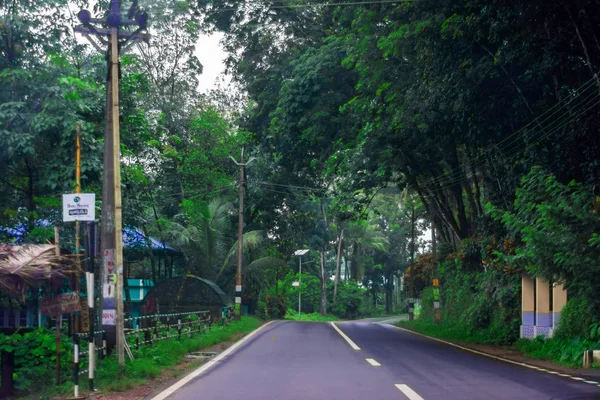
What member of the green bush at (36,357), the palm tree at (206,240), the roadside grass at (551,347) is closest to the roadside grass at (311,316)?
the palm tree at (206,240)

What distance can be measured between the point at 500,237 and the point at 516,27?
10027 millimetres

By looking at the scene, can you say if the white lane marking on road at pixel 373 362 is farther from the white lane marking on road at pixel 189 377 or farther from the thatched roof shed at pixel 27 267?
the thatched roof shed at pixel 27 267

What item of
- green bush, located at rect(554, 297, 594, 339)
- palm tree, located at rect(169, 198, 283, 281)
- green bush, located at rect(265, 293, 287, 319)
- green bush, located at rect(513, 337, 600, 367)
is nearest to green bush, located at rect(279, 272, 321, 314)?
green bush, located at rect(265, 293, 287, 319)

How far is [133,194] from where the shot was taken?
2381 centimetres

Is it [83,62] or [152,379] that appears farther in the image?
[83,62]

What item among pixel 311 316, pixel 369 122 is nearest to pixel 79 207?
pixel 369 122

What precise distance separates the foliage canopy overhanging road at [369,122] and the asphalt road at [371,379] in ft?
11.0

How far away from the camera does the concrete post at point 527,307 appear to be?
2214cm

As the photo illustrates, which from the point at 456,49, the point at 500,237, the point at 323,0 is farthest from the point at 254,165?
the point at 456,49

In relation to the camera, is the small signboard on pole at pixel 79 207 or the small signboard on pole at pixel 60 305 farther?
the small signboard on pole at pixel 79 207

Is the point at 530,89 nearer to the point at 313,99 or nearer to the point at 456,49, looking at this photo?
the point at 456,49

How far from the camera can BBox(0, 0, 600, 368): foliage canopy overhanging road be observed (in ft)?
53.3

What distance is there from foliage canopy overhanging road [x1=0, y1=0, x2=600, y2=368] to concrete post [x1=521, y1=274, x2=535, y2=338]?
3.22 feet

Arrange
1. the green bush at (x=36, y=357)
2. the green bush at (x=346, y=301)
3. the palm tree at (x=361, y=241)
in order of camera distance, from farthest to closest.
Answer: the green bush at (x=346, y=301)
the palm tree at (x=361, y=241)
the green bush at (x=36, y=357)
